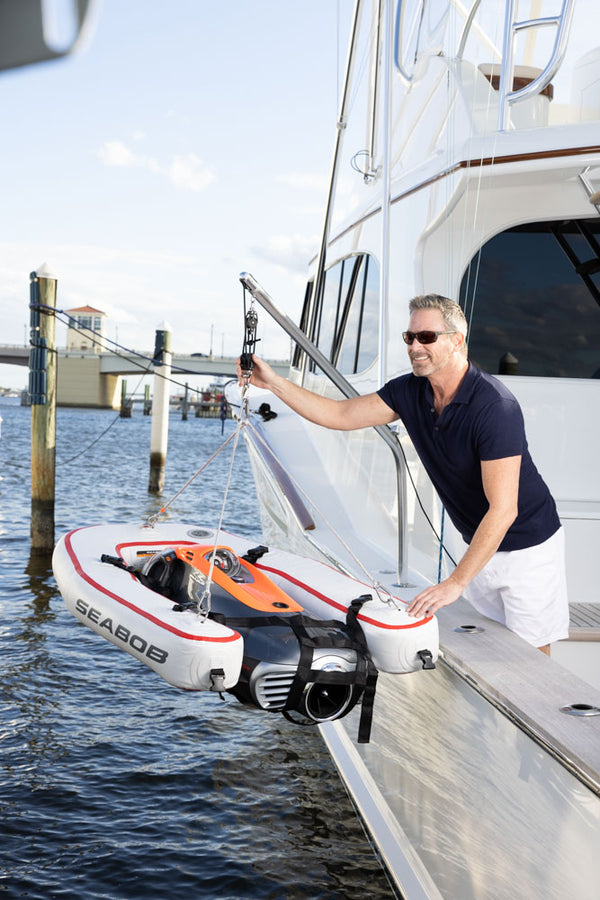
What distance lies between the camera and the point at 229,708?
20.7 ft

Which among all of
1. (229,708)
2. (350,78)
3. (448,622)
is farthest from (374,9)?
(229,708)

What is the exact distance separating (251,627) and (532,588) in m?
1.07

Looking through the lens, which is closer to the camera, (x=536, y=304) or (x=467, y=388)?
(x=467, y=388)

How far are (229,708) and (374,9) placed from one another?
5.00m

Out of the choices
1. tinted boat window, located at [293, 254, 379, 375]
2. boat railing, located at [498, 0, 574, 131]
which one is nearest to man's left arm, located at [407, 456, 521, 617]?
boat railing, located at [498, 0, 574, 131]

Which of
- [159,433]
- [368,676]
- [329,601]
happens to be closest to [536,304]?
[329,601]

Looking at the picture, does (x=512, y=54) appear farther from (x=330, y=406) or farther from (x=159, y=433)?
(x=159, y=433)

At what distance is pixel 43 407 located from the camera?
10.9m

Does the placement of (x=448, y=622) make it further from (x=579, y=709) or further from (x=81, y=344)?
(x=81, y=344)

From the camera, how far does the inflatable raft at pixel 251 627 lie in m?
2.61

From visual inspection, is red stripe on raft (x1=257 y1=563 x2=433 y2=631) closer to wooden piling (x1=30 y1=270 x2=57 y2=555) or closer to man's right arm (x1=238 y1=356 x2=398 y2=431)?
man's right arm (x1=238 y1=356 x2=398 y2=431)

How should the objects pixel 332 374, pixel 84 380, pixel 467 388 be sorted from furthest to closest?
pixel 84 380, pixel 332 374, pixel 467 388

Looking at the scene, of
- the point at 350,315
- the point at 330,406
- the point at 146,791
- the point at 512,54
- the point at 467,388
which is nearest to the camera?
the point at 467,388

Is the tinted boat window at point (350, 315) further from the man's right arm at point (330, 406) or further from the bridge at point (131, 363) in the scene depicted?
the bridge at point (131, 363)
